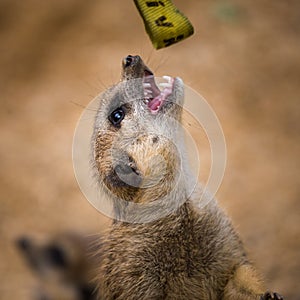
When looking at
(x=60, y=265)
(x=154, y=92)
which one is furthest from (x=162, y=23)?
(x=60, y=265)

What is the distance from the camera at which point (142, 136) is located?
386cm

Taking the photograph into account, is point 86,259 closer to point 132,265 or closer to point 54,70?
point 132,265

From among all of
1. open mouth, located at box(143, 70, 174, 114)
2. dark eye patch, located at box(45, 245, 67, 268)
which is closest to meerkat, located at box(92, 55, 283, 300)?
open mouth, located at box(143, 70, 174, 114)

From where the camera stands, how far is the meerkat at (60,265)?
19.7ft

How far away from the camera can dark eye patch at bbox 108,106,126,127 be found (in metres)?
3.91

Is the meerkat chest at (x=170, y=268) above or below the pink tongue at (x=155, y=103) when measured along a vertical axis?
below

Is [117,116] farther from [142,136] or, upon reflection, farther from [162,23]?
[162,23]

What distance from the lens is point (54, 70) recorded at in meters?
8.28

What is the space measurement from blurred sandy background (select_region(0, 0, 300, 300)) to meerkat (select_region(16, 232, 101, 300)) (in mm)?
211

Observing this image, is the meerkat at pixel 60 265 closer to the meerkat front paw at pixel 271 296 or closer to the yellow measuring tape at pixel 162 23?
the meerkat front paw at pixel 271 296

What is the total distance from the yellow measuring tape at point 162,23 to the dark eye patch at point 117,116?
865 mm

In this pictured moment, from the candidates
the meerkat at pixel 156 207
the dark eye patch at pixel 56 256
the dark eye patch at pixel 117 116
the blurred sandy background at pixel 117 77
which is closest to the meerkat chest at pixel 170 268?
the meerkat at pixel 156 207

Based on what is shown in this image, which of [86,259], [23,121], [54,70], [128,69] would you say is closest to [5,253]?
[86,259]

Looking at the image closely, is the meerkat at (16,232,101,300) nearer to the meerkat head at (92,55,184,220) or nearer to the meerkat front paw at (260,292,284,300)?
the meerkat head at (92,55,184,220)
